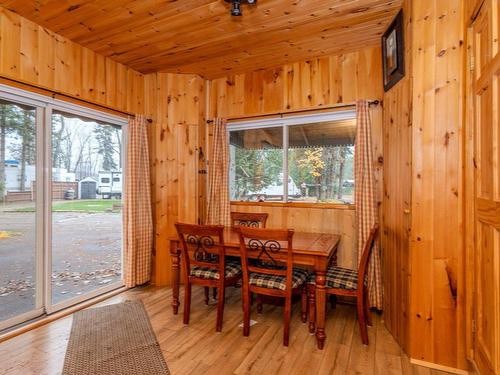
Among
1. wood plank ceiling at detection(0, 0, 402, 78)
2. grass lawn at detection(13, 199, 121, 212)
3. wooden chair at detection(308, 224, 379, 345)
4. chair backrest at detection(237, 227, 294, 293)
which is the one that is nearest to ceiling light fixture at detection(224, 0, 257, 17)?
wood plank ceiling at detection(0, 0, 402, 78)

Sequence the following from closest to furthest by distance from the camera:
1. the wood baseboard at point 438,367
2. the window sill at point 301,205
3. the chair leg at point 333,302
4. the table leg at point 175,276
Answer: the wood baseboard at point 438,367, the table leg at point 175,276, the chair leg at point 333,302, the window sill at point 301,205

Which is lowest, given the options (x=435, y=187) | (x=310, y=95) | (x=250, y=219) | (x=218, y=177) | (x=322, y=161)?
(x=250, y=219)

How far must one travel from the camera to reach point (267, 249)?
2.28 metres

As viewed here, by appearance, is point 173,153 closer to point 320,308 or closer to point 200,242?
point 200,242

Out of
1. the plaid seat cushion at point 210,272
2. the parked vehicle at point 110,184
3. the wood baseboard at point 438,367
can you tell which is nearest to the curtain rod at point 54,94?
the parked vehicle at point 110,184

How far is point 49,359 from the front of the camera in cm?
194

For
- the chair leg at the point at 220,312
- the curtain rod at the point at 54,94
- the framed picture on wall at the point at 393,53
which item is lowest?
the chair leg at the point at 220,312

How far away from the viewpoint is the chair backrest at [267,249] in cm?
208

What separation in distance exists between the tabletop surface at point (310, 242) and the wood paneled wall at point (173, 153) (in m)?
0.87

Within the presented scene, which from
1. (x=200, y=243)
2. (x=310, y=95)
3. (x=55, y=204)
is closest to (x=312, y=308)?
(x=200, y=243)

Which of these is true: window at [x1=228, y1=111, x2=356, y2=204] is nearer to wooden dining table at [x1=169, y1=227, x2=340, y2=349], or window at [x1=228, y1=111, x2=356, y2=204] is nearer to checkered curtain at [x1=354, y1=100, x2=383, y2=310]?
checkered curtain at [x1=354, y1=100, x2=383, y2=310]

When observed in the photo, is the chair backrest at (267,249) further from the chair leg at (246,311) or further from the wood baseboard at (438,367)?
the wood baseboard at (438,367)

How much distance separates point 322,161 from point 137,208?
225 centimetres

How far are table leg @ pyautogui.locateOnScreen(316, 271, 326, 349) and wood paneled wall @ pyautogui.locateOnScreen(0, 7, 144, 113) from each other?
283 centimetres
